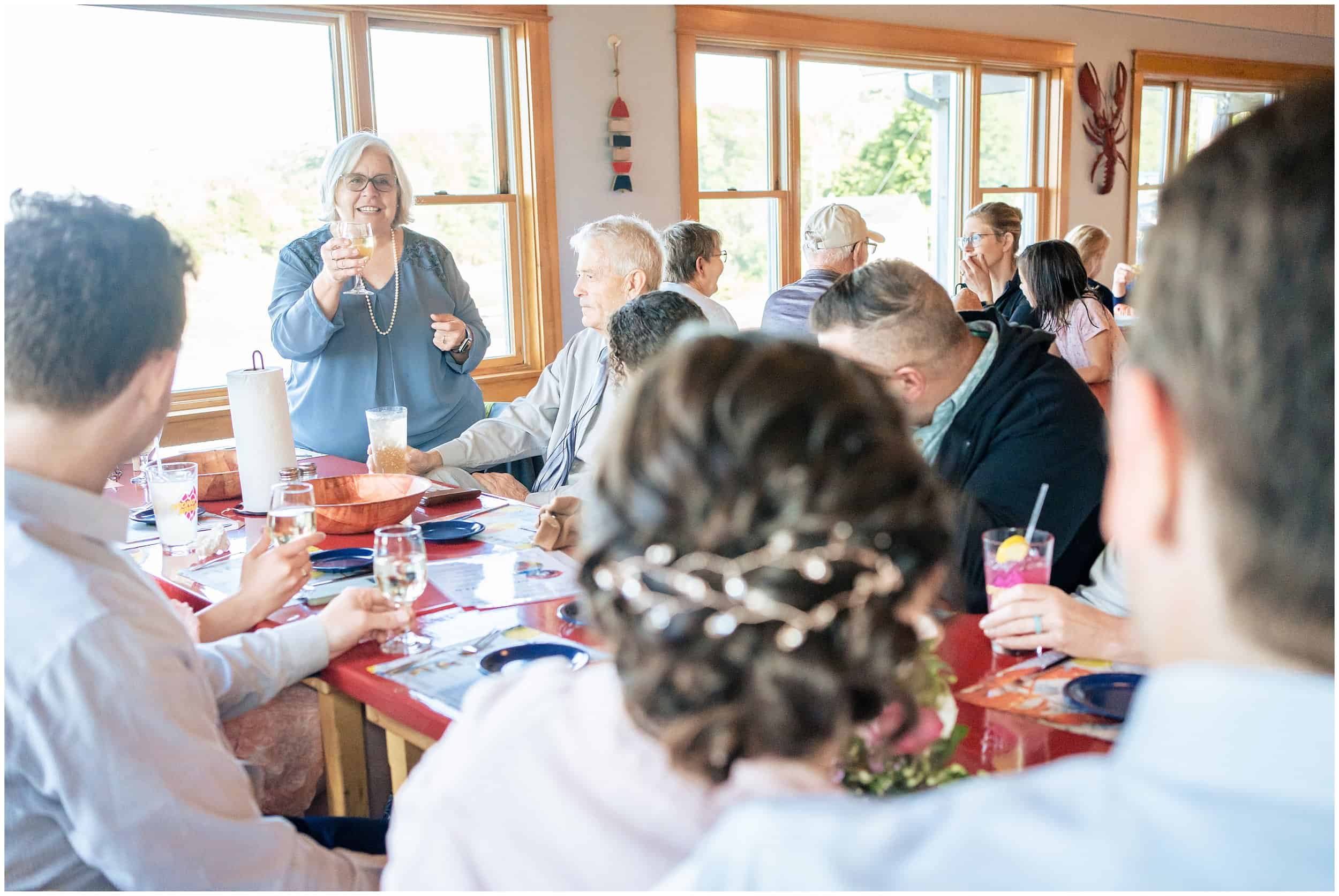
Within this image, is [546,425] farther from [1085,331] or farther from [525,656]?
[1085,331]

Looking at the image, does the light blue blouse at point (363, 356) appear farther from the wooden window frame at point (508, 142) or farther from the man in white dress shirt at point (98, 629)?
the man in white dress shirt at point (98, 629)

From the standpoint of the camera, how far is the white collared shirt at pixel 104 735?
1047 mm

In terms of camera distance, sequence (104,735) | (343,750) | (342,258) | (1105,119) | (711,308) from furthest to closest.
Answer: (1105,119) → (711,308) → (342,258) → (343,750) → (104,735)

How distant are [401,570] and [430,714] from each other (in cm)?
30

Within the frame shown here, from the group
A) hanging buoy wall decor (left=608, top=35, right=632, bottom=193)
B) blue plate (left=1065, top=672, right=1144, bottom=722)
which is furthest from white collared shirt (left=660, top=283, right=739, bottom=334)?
blue plate (left=1065, top=672, right=1144, bottom=722)

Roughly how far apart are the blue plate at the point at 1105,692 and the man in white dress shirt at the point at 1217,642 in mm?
764

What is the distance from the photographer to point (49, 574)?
3.53 ft

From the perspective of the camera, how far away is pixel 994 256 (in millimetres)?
5391

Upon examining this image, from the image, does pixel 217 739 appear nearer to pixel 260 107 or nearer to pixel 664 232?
pixel 664 232

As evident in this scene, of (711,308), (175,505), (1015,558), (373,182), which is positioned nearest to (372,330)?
(373,182)

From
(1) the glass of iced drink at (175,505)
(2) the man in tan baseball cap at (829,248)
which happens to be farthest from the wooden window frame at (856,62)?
(1) the glass of iced drink at (175,505)

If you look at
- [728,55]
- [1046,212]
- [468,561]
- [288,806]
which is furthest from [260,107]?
[1046,212]

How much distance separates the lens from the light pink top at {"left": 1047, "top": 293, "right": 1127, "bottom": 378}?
452cm

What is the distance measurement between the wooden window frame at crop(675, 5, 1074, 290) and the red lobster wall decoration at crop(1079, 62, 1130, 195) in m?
0.19
